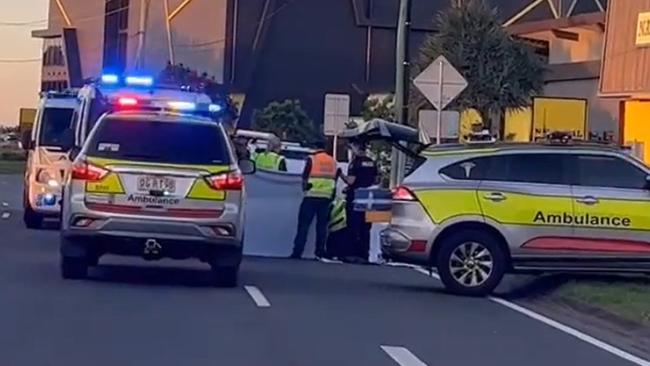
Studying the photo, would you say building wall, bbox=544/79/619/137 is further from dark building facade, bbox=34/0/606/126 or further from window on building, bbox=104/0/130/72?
window on building, bbox=104/0/130/72

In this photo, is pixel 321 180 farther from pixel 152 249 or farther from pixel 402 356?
pixel 402 356

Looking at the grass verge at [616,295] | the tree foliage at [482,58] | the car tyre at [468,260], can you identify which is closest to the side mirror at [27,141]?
the tree foliage at [482,58]

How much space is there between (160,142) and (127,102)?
621cm

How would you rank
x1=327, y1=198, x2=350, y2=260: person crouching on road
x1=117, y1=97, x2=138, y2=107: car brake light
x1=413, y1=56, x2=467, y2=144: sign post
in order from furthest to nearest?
1. x1=413, y1=56, x2=467, y2=144: sign post
2. x1=327, y1=198, x2=350, y2=260: person crouching on road
3. x1=117, y1=97, x2=138, y2=107: car brake light

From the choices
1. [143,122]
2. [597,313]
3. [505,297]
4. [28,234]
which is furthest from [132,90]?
[597,313]

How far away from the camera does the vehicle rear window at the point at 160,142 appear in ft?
55.2

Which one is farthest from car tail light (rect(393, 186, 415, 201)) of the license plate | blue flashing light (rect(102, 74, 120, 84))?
blue flashing light (rect(102, 74, 120, 84))

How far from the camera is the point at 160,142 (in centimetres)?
1706

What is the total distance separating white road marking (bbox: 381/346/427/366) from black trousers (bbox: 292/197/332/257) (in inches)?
409

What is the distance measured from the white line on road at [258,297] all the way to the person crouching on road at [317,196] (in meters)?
5.56

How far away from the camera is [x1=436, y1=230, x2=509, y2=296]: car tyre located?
17.5 m

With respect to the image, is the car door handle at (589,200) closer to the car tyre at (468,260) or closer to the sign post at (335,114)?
the car tyre at (468,260)

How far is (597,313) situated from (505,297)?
6.79ft

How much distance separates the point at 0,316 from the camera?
13.5 m
